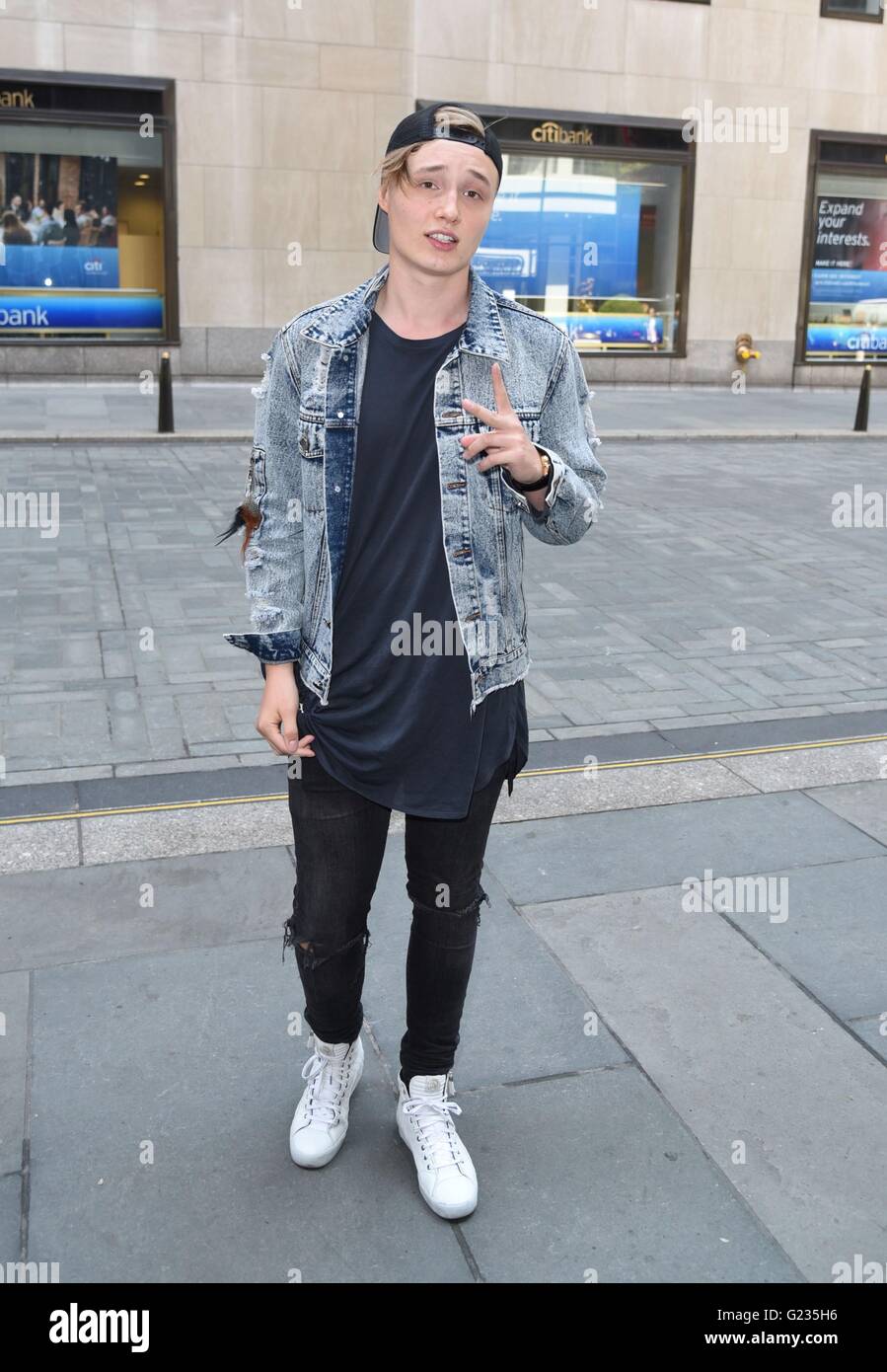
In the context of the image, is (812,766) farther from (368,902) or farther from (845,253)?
(845,253)

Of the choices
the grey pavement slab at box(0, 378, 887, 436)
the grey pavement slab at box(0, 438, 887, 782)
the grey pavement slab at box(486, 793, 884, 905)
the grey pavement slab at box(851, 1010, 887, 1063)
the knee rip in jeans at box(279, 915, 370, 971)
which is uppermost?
the grey pavement slab at box(0, 378, 887, 436)

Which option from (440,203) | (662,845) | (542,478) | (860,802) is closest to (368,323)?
(440,203)

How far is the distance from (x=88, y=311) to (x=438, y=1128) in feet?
56.3

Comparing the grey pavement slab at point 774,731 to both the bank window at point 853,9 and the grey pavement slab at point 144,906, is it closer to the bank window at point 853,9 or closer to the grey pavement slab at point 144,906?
the grey pavement slab at point 144,906

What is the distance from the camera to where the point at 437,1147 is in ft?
9.54

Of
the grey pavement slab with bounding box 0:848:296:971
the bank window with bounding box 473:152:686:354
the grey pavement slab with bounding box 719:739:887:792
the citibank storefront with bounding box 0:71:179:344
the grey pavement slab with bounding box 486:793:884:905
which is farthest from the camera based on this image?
the bank window with bounding box 473:152:686:354

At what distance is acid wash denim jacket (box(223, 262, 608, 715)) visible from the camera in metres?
2.56

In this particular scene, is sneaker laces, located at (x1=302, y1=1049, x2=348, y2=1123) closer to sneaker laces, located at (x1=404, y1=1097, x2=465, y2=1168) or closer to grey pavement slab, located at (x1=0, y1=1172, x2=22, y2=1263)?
sneaker laces, located at (x1=404, y1=1097, x2=465, y2=1168)

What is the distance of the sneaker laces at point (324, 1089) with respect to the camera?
3023 millimetres

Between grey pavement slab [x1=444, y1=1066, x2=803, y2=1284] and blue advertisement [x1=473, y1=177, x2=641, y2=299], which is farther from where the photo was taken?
blue advertisement [x1=473, y1=177, x2=641, y2=299]

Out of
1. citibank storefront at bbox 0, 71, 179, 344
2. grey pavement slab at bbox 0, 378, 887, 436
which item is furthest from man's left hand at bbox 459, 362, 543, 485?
citibank storefront at bbox 0, 71, 179, 344

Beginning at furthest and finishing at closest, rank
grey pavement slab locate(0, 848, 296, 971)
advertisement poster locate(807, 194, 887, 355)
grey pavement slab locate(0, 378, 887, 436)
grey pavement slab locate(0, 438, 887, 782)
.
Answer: advertisement poster locate(807, 194, 887, 355) → grey pavement slab locate(0, 378, 887, 436) → grey pavement slab locate(0, 438, 887, 782) → grey pavement slab locate(0, 848, 296, 971)

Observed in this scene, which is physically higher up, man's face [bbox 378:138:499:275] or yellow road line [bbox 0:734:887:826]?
man's face [bbox 378:138:499:275]

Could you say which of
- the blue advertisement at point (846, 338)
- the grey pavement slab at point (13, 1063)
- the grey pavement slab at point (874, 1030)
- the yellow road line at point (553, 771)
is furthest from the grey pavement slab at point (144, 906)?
the blue advertisement at point (846, 338)
